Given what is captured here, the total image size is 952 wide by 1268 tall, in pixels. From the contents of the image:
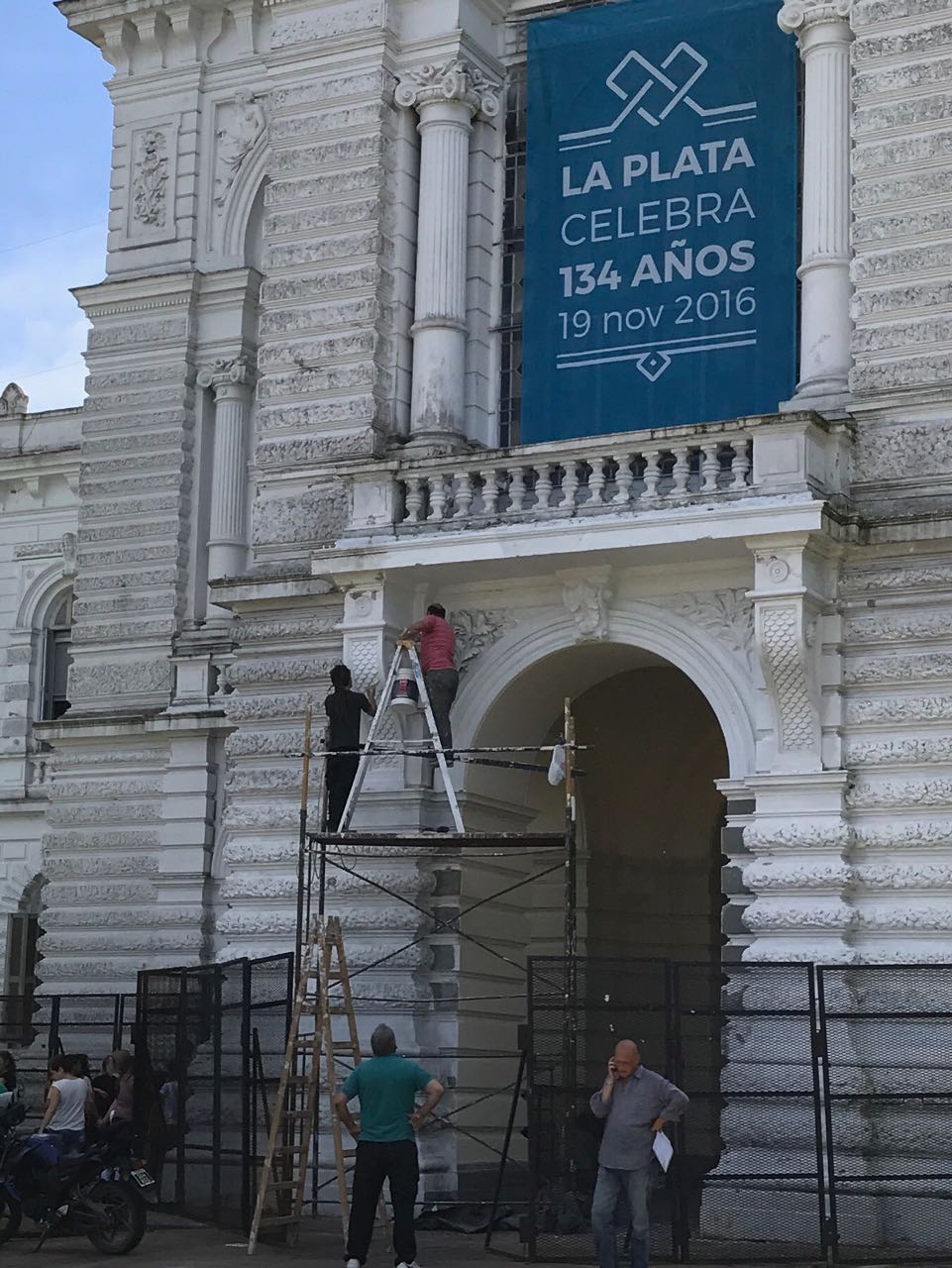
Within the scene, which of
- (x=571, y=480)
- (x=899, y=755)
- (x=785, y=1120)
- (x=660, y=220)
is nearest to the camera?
(x=785, y=1120)

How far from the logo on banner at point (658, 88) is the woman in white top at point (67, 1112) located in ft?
38.1

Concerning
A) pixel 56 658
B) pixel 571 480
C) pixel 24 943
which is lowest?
pixel 24 943

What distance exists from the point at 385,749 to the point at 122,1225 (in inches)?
220

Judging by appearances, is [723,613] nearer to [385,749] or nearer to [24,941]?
[385,749]

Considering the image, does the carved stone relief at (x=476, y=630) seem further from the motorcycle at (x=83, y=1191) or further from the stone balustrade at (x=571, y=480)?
the motorcycle at (x=83, y=1191)

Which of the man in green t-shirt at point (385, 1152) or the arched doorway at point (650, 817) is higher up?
the arched doorway at point (650, 817)

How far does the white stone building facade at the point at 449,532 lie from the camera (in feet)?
62.7

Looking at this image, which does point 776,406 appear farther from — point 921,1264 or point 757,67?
point 921,1264

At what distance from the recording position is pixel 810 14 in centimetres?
2102

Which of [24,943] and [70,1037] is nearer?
[70,1037]

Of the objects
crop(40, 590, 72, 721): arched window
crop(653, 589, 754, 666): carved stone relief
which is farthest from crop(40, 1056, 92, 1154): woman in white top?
crop(40, 590, 72, 721): arched window

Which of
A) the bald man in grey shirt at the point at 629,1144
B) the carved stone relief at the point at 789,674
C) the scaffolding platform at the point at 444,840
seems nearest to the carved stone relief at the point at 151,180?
the scaffolding platform at the point at 444,840

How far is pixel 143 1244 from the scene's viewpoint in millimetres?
17875

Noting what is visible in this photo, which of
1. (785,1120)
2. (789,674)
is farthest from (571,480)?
(785,1120)
